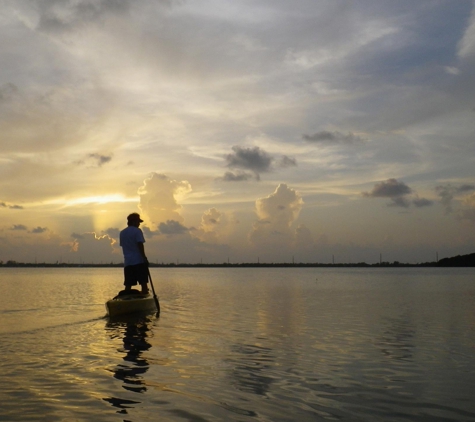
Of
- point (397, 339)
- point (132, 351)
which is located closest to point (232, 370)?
point (132, 351)

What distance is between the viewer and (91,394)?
851 centimetres

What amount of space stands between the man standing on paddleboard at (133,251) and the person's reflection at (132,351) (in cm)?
176

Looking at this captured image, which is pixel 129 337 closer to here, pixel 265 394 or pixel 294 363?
pixel 294 363

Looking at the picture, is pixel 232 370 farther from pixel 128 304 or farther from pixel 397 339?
pixel 128 304

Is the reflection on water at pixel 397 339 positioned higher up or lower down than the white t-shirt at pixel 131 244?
lower down

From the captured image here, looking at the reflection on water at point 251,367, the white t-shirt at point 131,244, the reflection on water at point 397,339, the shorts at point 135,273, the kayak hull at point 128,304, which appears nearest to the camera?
the reflection on water at point 251,367

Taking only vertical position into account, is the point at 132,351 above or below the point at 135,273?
below

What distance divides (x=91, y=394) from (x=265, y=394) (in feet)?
10.1

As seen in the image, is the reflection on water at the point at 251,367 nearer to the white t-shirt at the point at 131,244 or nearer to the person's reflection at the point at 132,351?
the person's reflection at the point at 132,351

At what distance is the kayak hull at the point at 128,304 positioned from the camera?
64.0 feet

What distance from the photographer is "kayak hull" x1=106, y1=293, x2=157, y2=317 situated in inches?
768

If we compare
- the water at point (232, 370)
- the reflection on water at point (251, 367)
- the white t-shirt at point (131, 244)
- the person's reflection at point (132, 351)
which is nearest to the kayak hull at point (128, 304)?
the person's reflection at point (132, 351)

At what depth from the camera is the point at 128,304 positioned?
19.8 m

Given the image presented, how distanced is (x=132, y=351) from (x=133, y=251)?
7.66m
